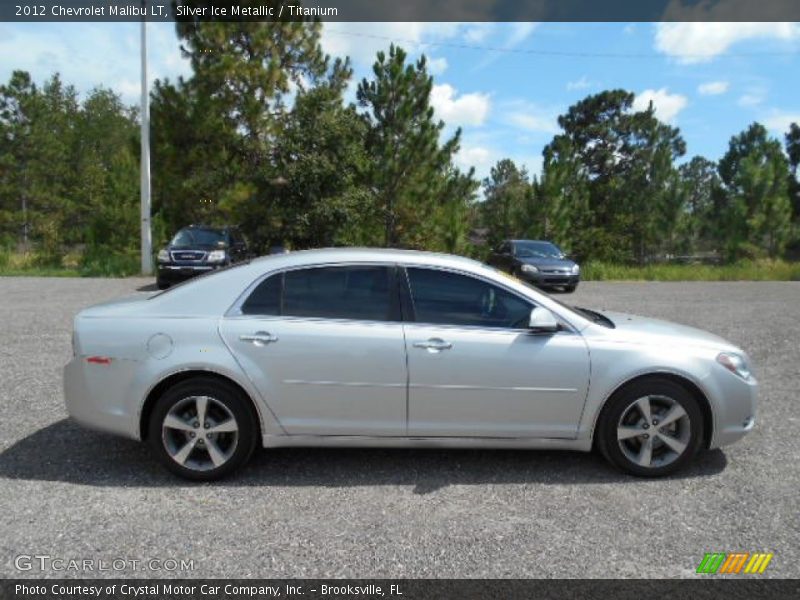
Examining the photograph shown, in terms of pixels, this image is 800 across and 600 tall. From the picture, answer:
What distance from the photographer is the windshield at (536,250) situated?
17.4m

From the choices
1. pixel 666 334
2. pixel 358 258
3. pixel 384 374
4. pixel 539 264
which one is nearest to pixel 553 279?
pixel 539 264

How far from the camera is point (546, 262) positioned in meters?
16.5

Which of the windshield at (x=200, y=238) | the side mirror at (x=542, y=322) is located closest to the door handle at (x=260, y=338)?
the side mirror at (x=542, y=322)

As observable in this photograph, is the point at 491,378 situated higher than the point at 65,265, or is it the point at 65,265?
the point at 491,378

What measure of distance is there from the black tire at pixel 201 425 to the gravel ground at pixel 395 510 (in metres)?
0.10

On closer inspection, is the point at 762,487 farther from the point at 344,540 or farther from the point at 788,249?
the point at 788,249

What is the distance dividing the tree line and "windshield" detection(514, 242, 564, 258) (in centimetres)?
585

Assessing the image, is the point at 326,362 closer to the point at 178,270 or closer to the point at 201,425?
the point at 201,425

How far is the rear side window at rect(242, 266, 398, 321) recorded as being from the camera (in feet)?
12.6

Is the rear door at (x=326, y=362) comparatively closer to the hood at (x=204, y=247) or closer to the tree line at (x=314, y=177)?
the hood at (x=204, y=247)

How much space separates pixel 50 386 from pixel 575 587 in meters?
5.22

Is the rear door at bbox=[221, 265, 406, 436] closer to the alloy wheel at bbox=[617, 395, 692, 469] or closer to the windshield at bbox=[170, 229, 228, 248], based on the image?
the alloy wheel at bbox=[617, 395, 692, 469]

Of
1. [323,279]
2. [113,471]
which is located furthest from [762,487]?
[113,471]

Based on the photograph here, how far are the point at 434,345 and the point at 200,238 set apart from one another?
43.1 feet
